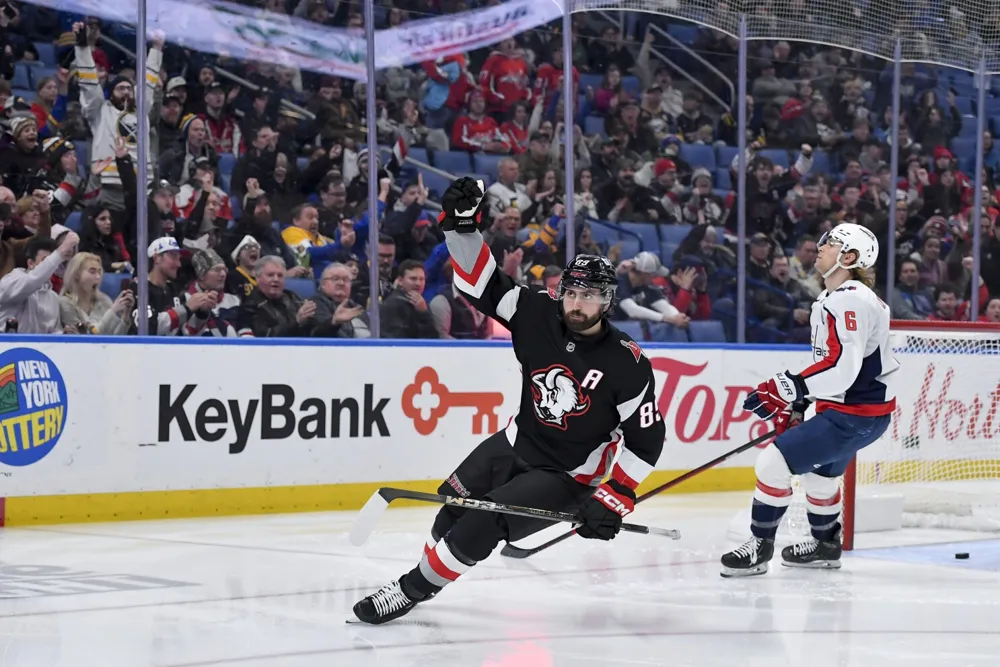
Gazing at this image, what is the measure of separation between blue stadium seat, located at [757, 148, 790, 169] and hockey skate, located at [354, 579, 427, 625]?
594 cm

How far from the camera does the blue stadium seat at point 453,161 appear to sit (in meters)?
8.05

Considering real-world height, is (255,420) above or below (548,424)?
below

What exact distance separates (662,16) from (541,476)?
543 cm

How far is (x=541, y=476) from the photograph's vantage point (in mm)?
3777

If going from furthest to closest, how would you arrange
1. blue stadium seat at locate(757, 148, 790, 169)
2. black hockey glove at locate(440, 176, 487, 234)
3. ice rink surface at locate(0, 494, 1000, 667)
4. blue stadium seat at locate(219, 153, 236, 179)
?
1. blue stadium seat at locate(757, 148, 790, 169)
2. blue stadium seat at locate(219, 153, 236, 179)
3. black hockey glove at locate(440, 176, 487, 234)
4. ice rink surface at locate(0, 494, 1000, 667)

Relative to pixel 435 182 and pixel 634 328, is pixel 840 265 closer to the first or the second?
pixel 634 328

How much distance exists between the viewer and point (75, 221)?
21.2 feet

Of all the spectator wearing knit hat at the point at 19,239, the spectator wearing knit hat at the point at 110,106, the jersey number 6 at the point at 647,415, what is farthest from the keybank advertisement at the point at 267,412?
the jersey number 6 at the point at 647,415

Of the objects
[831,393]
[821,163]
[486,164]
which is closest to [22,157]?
[486,164]

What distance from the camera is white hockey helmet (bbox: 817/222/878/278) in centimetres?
477

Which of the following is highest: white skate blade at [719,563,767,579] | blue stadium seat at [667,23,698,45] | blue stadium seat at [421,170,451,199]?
blue stadium seat at [667,23,698,45]

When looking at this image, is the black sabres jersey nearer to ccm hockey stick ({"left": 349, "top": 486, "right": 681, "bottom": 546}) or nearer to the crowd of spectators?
ccm hockey stick ({"left": 349, "top": 486, "right": 681, "bottom": 546})

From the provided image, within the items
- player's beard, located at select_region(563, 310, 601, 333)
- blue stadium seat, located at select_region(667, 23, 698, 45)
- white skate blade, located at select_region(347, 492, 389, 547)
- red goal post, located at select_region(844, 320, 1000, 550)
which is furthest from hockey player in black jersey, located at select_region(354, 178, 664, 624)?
blue stadium seat, located at select_region(667, 23, 698, 45)

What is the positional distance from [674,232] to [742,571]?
393 centimetres
